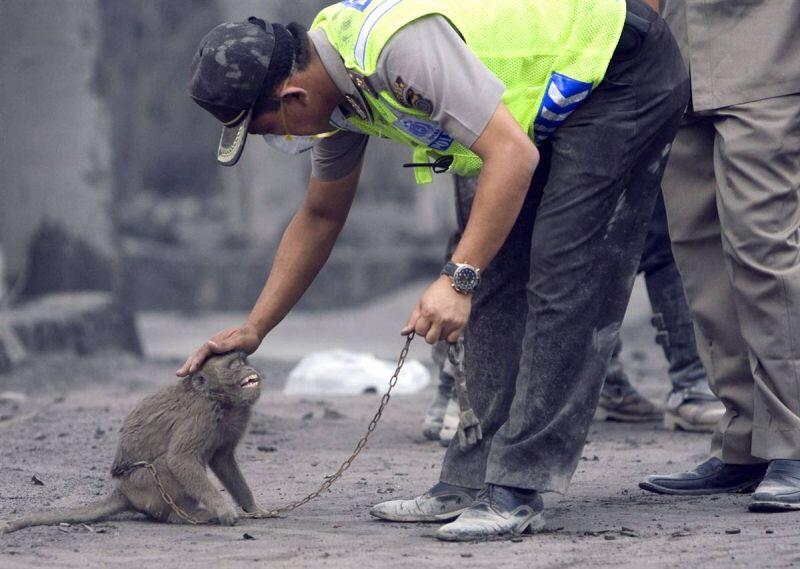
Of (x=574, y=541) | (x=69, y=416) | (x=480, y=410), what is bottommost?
(x=69, y=416)

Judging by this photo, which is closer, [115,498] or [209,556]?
[209,556]

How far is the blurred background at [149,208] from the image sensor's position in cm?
1076

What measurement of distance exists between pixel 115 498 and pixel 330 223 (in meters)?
1.16

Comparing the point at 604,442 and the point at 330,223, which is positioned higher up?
the point at 330,223

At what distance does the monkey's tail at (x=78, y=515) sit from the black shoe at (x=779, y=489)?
6.79 ft

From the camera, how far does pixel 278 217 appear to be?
16.2 m

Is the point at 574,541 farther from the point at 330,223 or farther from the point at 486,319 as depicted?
the point at 330,223

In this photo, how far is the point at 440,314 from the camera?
3615 millimetres

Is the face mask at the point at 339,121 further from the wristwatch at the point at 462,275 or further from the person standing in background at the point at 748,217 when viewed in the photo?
the person standing in background at the point at 748,217

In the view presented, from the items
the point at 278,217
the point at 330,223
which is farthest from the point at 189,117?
the point at 330,223

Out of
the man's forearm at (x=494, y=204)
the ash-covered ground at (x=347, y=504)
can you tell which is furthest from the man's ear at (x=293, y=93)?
the ash-covered ground at (x=347, y=504)

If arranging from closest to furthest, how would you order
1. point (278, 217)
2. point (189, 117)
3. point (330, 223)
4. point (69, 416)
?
point (330, 223) < point (69, 416) < point (278, 217) < point (189, 117)

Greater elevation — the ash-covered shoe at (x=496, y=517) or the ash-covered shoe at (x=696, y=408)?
the ash-covered shoe at (x=496, y=517)

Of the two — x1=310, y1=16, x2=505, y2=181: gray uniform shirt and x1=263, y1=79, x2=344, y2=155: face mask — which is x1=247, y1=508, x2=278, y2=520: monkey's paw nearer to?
x1=263, y1=79, x2=344, y2=155: face mask
